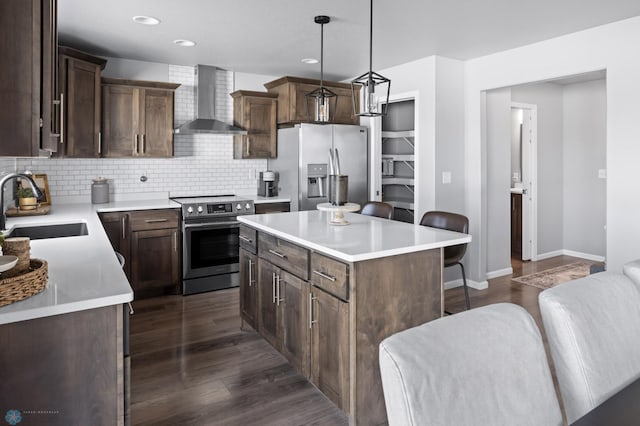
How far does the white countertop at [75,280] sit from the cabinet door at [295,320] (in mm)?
1009

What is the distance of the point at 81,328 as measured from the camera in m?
1.50

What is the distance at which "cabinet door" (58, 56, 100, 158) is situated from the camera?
3.96 meters

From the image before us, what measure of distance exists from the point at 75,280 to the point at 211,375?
4.57 ft

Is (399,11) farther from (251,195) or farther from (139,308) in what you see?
(139,308)

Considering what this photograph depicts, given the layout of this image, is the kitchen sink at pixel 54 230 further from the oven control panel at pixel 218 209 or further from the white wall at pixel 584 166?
the white wall at pixel 584 166

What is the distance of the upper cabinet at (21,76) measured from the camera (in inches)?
54.9

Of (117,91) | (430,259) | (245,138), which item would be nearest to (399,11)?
(430,259)

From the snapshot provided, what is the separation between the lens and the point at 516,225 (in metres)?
6.40

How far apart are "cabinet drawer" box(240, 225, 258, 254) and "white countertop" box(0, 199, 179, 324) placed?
0.98 metres

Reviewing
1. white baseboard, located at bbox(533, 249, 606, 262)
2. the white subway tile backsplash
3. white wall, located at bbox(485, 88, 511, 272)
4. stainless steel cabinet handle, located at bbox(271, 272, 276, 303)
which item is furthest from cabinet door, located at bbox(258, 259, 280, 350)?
white baseboard, located at bbox(533, 249, 606, 262)

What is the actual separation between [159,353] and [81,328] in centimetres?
182

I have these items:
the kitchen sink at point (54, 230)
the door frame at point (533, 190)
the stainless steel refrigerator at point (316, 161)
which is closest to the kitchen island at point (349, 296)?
the kitchen sink at point (54, 230)

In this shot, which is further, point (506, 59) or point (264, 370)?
point (506, 59)

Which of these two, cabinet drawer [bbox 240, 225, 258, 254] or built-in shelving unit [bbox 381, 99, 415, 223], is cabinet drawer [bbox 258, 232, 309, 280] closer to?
cabinet drawer [bbox 240, 225, 258, 254]
